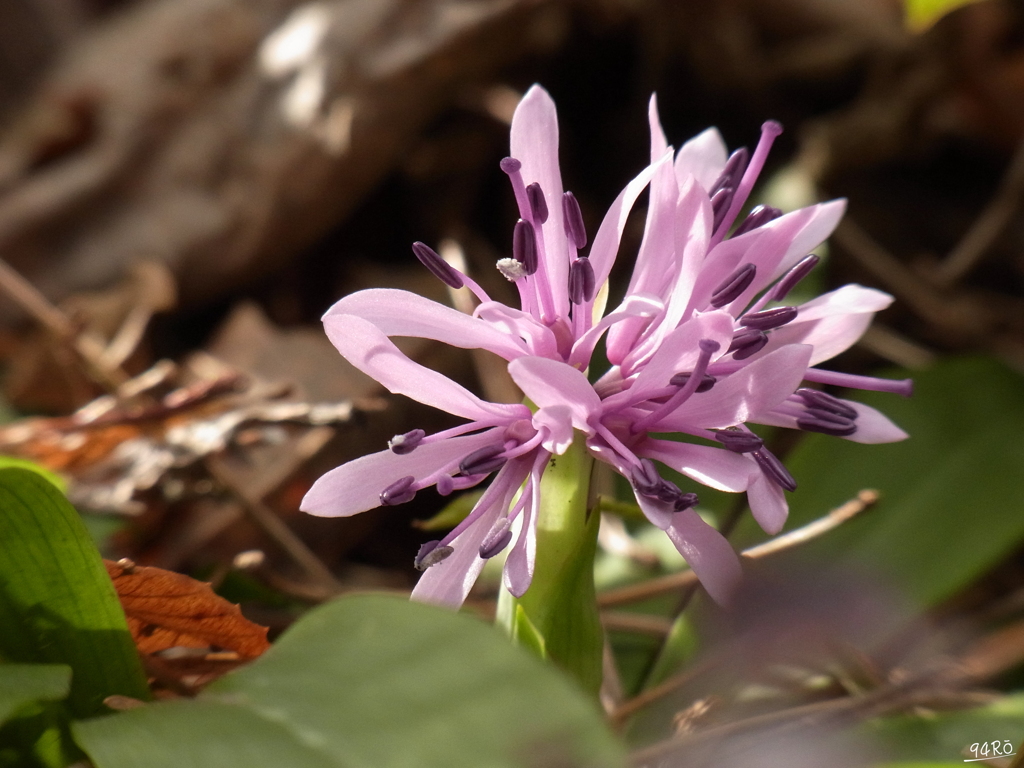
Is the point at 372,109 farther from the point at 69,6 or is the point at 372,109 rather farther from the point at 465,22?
the point at 69,6

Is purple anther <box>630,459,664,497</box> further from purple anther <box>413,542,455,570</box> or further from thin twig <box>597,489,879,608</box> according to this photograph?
thin twig <box>597,489,879,608</box>

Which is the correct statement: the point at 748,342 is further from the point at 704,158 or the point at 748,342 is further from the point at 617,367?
the point at 704,158

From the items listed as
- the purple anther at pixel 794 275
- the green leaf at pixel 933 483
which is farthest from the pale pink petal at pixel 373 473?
the green leaf at pixel 933 483

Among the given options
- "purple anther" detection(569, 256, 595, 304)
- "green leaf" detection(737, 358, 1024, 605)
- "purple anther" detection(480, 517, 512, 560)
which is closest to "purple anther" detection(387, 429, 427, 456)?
"purple anther" detection(480, 517, 512, 560)

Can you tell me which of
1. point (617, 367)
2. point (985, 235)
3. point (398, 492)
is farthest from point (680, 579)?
point (985, 235)

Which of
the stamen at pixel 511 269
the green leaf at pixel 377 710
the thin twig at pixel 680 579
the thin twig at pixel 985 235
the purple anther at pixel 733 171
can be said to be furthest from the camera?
the thin twig at pixel 985 235

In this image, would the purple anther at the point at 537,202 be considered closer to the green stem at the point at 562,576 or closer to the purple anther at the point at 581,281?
the purple anther at the point at 581,281
